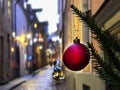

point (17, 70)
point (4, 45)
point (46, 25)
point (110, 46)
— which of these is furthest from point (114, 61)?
point (46, 25)

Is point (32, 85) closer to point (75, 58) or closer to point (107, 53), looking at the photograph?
point (75, 58)

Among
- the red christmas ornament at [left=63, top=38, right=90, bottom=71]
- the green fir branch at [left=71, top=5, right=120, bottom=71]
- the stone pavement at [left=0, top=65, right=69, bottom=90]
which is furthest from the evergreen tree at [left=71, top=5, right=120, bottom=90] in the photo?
the stone pavement at [left=0, top=65, right=69, bottom=90]

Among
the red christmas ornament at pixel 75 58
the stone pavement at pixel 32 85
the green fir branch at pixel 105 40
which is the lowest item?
the stone pavement at pixel 32 85

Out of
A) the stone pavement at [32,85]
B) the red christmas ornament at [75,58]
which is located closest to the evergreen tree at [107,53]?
the red christmas ornament at [75,58]

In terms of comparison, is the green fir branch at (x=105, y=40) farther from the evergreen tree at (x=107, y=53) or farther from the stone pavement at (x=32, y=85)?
the stone pavement at (x=32, y=85)

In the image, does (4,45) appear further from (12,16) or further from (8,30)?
(12,16)

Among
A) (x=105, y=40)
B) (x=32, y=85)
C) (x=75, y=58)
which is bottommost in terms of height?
(x=32, y=85)

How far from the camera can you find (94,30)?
178 centimetres

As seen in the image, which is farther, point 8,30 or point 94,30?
point 8,30

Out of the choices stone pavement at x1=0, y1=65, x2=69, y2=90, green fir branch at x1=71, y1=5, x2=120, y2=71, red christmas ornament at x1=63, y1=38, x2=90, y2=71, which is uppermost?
green fir branch at x1=71, y1=5, x2=120, y2=71

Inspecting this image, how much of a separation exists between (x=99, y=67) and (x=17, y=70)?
39743 millimetres

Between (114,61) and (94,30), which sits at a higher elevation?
(94,30)

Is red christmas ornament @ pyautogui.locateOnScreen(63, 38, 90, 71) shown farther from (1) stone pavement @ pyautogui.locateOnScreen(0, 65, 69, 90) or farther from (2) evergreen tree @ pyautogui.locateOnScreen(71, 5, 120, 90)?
(1) stone pavement @ pyautogui.locateOnScreen(0, 65, 69, 90)

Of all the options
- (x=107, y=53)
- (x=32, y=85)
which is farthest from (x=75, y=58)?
(x=32, y=85)
